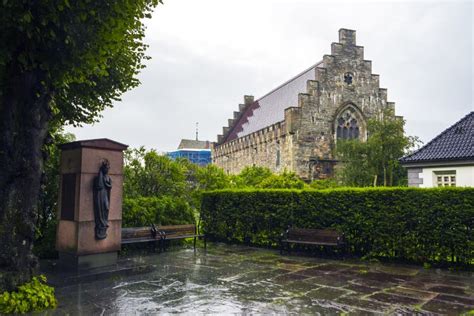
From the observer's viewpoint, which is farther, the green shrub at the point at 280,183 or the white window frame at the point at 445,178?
the green shrub at the point at 280,183

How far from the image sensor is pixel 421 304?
680 cm

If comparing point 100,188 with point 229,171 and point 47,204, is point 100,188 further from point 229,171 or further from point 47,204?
point 229,171

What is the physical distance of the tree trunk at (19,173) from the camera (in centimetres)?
664

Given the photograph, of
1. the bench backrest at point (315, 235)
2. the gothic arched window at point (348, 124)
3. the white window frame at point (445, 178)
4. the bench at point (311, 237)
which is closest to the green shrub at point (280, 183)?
the white window frame at point (445, 178)

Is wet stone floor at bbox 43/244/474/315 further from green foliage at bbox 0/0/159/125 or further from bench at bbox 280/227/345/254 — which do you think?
green foliage at bbox 0/0/159/125

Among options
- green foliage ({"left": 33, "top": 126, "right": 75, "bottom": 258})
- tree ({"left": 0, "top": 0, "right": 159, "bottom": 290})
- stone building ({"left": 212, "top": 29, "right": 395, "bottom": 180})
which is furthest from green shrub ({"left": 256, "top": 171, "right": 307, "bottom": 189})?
tree ({"left": 0, "top": 0, "right": 159, "bottom": 290})

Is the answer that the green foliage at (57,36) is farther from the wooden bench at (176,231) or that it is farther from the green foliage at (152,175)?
the green foliage at (152,175)

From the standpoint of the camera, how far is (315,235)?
12.1m

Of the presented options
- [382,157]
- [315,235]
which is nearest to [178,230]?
[315,235]

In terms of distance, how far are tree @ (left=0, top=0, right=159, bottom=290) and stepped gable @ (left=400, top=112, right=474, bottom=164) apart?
47.2 feet

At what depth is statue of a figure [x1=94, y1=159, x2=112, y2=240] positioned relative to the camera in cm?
943

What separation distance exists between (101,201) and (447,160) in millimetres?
14064

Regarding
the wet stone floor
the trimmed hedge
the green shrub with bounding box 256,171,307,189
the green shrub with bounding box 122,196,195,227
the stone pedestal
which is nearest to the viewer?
the wet stone floor

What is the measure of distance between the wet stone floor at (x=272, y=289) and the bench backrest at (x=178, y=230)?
171 cm
